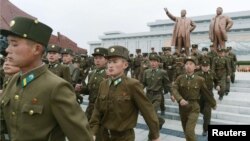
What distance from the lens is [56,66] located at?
7.04m

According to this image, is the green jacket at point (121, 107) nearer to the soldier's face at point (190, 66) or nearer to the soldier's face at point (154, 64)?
the soldier's face at point (190, 66)

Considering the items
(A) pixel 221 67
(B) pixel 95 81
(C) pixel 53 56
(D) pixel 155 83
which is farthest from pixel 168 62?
(B) pixel 95 81

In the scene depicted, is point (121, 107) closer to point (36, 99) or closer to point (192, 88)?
point (36, 99)

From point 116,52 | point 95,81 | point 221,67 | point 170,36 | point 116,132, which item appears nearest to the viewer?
point 116,132

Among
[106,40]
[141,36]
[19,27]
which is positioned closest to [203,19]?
[141,36]

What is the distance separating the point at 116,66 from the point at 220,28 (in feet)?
34.0

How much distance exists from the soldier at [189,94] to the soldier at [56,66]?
2.23 meters

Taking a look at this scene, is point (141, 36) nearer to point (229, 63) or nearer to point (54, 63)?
point (229, 63)

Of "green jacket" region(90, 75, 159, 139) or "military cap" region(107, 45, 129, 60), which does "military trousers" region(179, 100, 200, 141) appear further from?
"military cap" region(107, 45, 129, 60)

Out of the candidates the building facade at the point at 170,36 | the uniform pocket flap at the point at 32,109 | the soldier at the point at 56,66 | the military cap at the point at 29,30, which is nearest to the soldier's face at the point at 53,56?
the soldier at the point at 56,66

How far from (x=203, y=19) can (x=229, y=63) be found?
43.6 metres

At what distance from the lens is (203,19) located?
53438 millimetres

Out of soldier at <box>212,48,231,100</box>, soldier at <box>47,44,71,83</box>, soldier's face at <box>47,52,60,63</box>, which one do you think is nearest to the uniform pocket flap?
soldier at <box>47,44,71,83</box>

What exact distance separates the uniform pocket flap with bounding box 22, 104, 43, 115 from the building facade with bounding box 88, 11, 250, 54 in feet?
128
